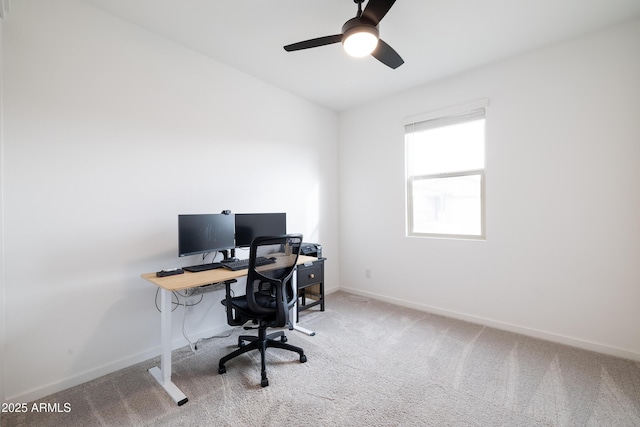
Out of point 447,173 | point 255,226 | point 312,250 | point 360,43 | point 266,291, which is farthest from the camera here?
point 312,250

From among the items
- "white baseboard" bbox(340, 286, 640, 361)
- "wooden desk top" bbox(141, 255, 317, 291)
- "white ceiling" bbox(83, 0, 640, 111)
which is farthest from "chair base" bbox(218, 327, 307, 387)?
"white ceiling" bbox(83, 0, 640, 111)

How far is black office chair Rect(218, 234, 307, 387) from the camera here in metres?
2.02

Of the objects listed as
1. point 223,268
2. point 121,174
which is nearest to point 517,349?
point 223,268

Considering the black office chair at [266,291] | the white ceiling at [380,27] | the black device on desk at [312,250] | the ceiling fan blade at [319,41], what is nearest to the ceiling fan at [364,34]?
the ceiling fan blade at [319,41]

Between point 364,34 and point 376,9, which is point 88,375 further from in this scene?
point 376,9

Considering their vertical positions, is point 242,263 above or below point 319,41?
below

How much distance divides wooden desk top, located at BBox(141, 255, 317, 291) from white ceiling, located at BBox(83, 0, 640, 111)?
2.09 m

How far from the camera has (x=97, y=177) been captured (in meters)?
2.13

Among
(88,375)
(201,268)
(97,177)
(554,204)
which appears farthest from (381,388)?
(97,177)

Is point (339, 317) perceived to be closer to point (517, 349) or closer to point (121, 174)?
point (517, 349)

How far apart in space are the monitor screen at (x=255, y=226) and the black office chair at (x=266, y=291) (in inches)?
28.3

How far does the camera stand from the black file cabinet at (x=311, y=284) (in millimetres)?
3279

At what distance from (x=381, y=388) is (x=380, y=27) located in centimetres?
288

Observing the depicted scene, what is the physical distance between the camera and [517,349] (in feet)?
8.14
